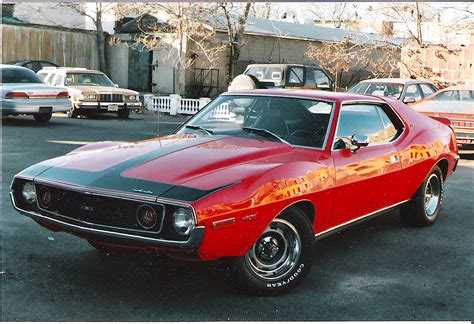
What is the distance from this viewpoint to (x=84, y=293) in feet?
14.0

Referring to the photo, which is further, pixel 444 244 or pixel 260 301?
pixel 444 244

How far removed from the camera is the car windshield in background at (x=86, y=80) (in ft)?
61.3

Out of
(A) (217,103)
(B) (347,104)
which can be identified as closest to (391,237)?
(B) (347,104)

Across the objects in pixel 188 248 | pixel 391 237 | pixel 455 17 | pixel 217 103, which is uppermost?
pixel 455 17

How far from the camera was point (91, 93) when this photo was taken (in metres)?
17.8

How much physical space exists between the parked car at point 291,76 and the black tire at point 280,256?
12.2 metres

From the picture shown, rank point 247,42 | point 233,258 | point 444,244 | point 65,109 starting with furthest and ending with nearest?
point 247,42
point 65,109
point 444,244
point 233,258

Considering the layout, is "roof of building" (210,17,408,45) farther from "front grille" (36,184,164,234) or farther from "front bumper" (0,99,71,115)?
"front grille" (36,184,164,234)

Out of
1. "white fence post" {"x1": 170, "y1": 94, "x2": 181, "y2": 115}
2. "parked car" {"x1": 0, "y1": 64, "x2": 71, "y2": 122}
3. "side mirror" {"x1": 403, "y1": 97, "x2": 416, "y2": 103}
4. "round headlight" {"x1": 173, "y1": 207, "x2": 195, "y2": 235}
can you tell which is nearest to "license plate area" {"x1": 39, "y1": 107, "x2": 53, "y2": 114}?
"parked car" {"x1": 0, "y1": 64, "x2": 71, "y2": 122}

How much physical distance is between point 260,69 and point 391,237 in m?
12.1

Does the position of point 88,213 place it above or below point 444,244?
above

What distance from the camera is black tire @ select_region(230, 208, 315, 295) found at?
13.9 feet

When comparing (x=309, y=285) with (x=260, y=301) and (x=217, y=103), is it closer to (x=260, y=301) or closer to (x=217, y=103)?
(x=260, y=301)

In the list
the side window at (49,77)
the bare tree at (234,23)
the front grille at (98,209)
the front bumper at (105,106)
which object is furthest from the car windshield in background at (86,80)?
the front grille at (98,209)
